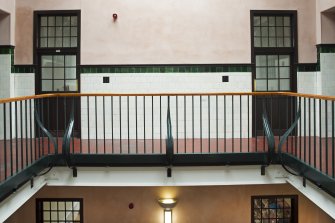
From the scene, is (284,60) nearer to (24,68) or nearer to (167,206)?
(167,206)

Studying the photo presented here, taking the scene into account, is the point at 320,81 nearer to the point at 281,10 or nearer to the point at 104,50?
the point at 281,10

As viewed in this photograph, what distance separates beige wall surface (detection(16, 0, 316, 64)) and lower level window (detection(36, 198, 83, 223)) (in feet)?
8.74

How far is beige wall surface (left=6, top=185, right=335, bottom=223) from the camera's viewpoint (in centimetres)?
675

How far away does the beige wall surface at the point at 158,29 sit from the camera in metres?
7.09

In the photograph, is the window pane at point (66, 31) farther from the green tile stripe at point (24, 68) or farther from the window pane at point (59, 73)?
the green tile stripe at point (24, 68)

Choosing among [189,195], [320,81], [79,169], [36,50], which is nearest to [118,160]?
[79,169]

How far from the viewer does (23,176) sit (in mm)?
4223

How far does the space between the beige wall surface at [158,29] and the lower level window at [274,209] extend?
271 centimetres

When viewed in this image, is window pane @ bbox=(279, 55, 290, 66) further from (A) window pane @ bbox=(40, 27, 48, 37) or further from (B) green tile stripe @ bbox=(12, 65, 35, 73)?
(B) green tile stripe @ bbox=(12, 65, 35, 73)

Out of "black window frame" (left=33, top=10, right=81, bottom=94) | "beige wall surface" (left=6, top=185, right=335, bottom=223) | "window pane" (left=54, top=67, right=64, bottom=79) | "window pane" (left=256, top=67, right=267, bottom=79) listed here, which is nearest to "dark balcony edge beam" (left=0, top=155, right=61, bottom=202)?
"beige wall surface" (left=6, top=185, right=335, bottom=223)

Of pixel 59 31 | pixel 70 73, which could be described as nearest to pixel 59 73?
pixel 70 73

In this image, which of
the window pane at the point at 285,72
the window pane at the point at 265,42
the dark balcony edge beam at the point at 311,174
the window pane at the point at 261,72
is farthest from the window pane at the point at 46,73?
the dark balcony edge beam at the point at 311,174

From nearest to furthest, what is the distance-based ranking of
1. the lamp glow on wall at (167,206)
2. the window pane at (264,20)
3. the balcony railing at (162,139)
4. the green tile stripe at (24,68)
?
the balcony railing at (162,139) → the lamp glow on wall at (167,206) → the green tile stripe at (24,68) → the window pane at (264,20)

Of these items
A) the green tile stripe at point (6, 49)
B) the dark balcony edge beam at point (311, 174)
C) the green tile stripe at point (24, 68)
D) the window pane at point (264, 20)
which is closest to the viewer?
the dark balcony edge beam at point (311, 174)
